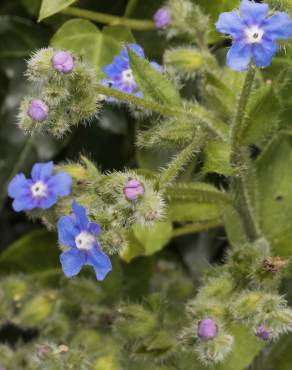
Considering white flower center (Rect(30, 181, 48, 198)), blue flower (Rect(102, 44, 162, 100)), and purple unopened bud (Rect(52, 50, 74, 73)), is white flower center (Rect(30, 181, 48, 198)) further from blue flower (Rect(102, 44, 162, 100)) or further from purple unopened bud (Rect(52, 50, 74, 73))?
purple unopened bud (Rect(52, 50, 74, 73))

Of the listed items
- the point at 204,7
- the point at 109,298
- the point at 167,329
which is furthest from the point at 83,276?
the point at 204,7

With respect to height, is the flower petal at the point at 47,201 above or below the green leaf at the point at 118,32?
below

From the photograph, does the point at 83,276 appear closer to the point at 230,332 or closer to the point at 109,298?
the point at 109,298

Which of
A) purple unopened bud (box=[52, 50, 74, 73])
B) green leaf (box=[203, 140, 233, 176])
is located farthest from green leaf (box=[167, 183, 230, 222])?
purple unopened bud (box=[52, 50, 74, 73])

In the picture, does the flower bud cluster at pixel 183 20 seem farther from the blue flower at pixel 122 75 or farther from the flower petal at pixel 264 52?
the flower petal at pixel 264 52

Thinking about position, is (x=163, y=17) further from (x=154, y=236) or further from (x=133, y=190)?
(x=133, y=190)

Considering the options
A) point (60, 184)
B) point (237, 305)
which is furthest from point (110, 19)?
point (237, 305)

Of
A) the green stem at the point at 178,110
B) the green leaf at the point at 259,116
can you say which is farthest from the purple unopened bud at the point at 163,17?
the green leaf at the point at 259,116
